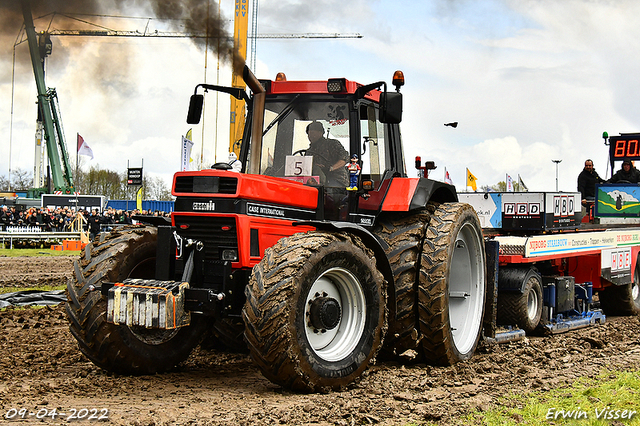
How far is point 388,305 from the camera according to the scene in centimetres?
667

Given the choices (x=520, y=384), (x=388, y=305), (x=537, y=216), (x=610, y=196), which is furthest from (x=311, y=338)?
(x=610, y=196)

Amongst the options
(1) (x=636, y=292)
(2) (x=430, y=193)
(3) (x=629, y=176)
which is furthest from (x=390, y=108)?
(3) (x=629, y=176)

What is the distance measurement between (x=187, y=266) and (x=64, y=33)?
2749mm

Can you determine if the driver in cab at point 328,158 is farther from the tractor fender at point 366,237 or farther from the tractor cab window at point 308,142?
the tractor fender at point 366,237

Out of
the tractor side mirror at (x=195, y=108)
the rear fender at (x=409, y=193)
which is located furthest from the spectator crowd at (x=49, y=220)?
the rear fender at (x=409, y=193)

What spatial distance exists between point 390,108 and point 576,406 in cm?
316

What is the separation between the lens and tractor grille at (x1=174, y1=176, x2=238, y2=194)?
19.9 feet

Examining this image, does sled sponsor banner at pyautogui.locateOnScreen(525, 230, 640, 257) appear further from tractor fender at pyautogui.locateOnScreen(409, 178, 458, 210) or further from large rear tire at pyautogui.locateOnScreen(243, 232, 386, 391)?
large rear tire at pyautogui.locateOnScreen(243, 232, 386, 391)

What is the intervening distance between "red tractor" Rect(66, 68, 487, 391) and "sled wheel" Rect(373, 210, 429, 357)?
0.6 inches

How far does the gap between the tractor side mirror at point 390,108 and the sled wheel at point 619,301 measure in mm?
7916

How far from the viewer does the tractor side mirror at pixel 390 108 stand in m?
6.59

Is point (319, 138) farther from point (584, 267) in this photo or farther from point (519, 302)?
point (584, 267)

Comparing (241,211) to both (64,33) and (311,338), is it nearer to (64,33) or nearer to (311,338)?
(311,338)

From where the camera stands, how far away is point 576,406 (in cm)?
543
